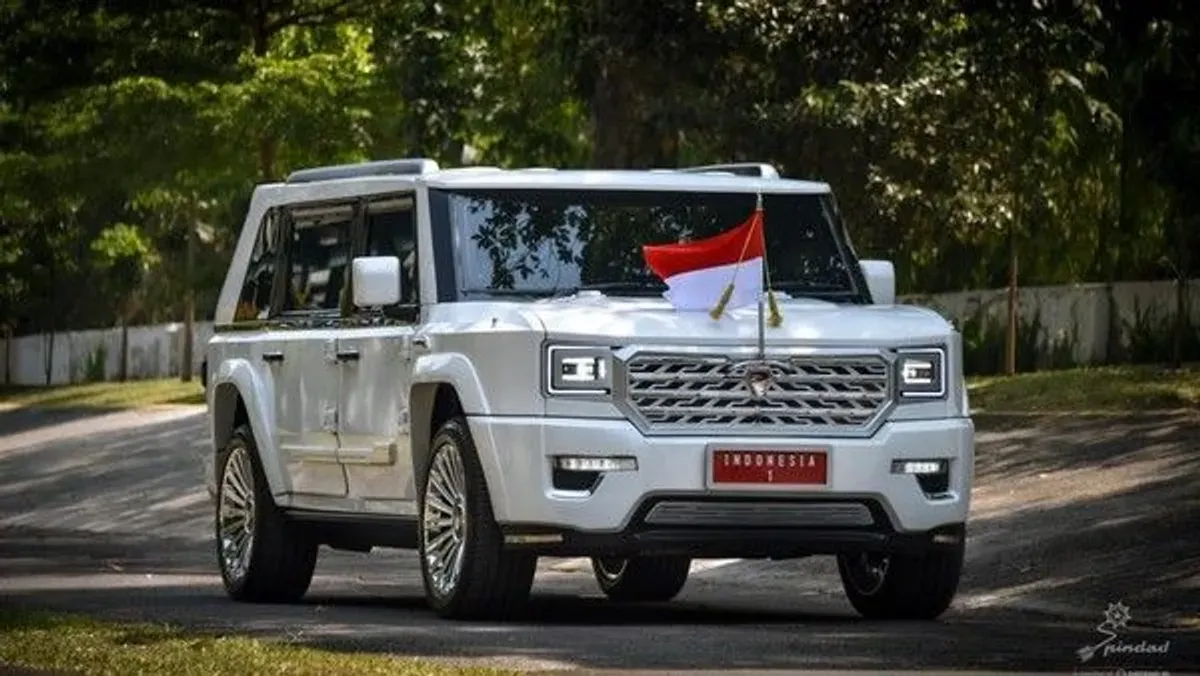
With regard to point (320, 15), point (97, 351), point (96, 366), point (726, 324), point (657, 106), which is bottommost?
point (96, 366)

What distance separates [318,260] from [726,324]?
3448 mm

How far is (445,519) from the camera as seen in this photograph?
17375 millimetres

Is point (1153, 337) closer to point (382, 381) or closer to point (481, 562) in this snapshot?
point (382, 381)

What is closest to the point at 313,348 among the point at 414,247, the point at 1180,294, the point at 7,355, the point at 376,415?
the point at 376,415

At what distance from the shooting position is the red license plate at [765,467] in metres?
16.6

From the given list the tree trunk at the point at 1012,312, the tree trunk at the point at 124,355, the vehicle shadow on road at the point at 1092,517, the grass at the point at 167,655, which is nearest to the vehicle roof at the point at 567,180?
the vehicle shadow on road at the point at 1092,517

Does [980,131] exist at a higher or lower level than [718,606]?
higher

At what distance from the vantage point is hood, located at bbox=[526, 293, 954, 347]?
16.8 meters

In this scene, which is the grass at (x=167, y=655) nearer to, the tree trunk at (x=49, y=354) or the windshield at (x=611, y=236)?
the windshield at (x=611, y=236)

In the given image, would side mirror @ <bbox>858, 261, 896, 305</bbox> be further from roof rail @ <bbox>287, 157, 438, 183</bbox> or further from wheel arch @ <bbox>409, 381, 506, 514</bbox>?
wheel arch @ <bbox>409, 381, 506, 514</bbox>

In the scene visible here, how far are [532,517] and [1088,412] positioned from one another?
12022mm

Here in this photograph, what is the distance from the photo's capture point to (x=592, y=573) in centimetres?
2405

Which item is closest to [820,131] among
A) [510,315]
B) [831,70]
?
[831,70]

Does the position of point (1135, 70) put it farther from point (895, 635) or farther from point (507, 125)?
point (507, 125)
